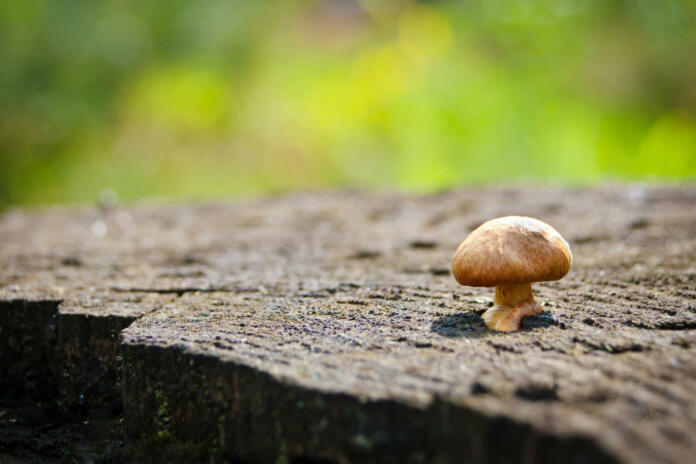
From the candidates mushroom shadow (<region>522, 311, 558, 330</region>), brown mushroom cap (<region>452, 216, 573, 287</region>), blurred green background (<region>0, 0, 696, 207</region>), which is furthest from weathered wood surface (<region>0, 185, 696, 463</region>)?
blurred green background (<region>0, 0, 696, 207</region>)

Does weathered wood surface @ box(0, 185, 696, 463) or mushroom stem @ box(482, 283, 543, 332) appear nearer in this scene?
weathered wood surface @ box(0, 185, 696, 463)

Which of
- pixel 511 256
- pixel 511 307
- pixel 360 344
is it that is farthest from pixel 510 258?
pixel 360 344

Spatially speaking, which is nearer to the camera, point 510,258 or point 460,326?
point 510,258

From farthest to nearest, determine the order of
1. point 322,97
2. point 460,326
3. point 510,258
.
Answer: point 322,97
point 460,326
point 510,258

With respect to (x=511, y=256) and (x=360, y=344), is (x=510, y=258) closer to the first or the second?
(x=511, y=256)

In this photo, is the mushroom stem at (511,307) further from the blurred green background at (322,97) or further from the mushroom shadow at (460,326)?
the blurred green background at (322,97)

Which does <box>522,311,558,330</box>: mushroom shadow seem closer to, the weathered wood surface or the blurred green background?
the weathered wood surface

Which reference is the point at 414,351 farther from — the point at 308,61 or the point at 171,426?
the point at 308,61
